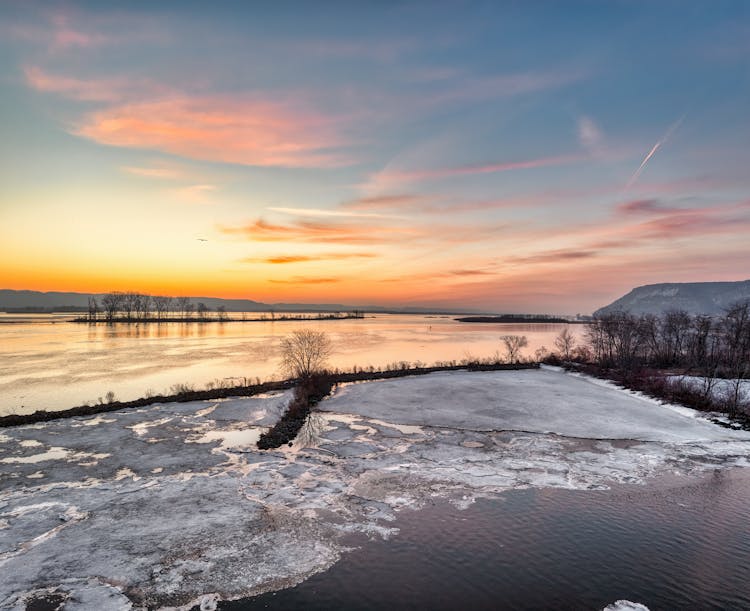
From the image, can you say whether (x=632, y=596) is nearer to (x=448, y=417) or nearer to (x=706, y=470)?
(x=706, y=470)

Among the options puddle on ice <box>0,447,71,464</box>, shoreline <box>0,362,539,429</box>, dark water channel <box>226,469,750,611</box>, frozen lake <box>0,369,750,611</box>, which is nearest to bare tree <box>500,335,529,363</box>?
shoreline <box>0,362,539,429</box>

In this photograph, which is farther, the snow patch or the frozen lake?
the frozen lake

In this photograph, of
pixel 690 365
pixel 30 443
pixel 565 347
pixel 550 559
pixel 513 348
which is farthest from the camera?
pixel 513 348

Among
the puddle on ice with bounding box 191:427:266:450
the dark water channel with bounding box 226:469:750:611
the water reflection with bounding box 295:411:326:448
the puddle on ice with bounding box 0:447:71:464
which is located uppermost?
the puddle on ice with bounding box 0:447:71:464

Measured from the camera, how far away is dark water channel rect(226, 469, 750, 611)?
7.72 metres

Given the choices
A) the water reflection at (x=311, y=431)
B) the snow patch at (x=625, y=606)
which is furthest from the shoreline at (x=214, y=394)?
the snow patch at (x=625, y=606)

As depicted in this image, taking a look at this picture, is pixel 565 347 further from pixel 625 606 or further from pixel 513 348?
pixel 625 606

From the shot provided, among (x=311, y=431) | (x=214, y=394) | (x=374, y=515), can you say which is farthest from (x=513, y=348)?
(x=374, y=515)

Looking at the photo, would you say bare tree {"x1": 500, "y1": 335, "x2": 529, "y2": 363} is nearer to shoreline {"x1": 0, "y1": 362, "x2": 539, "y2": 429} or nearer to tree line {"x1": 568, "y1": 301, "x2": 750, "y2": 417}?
shoreline {"x1": 0, "y1": 362, "x2": 539, "y2": 429}

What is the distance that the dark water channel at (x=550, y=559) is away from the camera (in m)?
7.72

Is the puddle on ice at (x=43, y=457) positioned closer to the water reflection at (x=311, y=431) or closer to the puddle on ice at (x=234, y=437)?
the puddle on ice at (x=234, y=437)

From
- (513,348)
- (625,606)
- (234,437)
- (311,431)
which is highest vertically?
(513,348)

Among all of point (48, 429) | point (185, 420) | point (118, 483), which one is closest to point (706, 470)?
point (118, 483)

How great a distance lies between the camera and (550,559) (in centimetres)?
902
